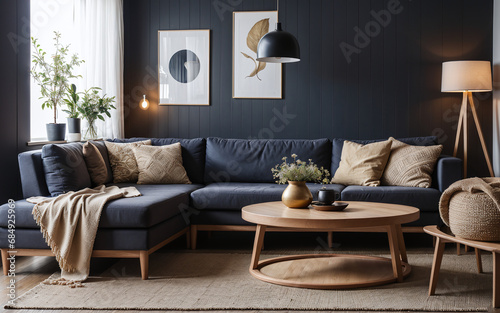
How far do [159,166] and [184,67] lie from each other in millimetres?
1394

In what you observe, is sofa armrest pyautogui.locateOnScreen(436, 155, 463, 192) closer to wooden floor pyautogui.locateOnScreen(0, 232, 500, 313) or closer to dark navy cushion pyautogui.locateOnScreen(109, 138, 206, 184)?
wooden floor pyautogui.locateOnScreen(0, 232, 500, 313)

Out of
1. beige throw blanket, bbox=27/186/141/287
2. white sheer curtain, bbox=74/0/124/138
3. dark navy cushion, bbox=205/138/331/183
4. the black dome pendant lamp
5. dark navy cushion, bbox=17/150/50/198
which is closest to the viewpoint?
beige throw blanket, bbox=27/186/141/287

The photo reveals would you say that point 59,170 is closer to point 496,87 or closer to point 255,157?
point 255,157

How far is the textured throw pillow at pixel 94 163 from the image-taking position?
4.37 metres

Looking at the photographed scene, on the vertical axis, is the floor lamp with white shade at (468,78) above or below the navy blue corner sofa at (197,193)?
above

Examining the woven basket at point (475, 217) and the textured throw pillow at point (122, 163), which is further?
the textured throw pillow at point (122, 163)

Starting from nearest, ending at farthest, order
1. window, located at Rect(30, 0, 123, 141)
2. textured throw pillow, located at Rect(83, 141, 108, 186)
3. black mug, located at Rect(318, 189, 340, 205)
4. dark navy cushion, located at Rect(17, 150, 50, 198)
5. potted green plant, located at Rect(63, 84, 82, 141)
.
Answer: black mug, located at Rect(318, 189, 340, 205) → dark navy cushion, located at Rect(17, 150, 50, 198) → textured throw pillow, located at Rect(83, 141, 108, 186) → window, located at Rect(30, 0, 123, 141) → potted green plant, located at Rect(63, 84, 82, 141)

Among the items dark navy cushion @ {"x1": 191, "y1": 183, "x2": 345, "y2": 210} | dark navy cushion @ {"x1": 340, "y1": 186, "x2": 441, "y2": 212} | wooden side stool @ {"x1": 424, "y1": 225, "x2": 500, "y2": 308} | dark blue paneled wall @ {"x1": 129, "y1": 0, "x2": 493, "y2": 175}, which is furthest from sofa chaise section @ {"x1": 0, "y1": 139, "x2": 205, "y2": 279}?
dark blue paneled wall @ {"x1": 129, "y1": 0, "x2": 493, "y2": 175}

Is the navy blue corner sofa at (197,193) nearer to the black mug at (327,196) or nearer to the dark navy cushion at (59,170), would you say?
the dark navy cushion at (59,170)

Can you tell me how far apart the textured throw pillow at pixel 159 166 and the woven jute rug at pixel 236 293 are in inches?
47.6

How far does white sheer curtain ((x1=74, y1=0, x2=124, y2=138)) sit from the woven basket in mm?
3634

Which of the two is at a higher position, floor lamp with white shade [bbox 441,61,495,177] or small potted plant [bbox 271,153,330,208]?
floor lamp with white shade [bbox 441,61,495,177]

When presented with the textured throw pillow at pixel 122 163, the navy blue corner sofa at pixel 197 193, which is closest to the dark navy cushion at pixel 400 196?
the navy blue corner sofa at pixel 197 193

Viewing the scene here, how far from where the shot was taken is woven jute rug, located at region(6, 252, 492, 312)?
114 inches
